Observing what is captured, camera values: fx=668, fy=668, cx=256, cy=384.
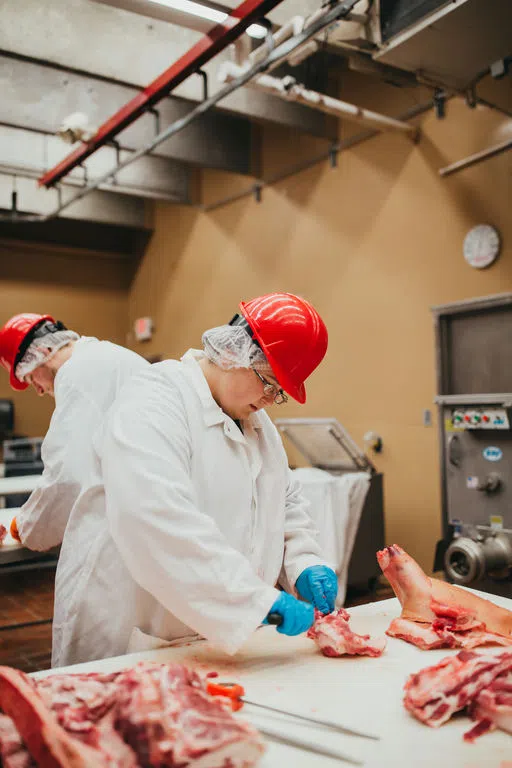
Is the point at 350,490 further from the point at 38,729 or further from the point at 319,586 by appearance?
the point at 38,729

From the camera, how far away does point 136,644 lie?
1.80m

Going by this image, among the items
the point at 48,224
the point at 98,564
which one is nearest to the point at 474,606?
the point at 98,564

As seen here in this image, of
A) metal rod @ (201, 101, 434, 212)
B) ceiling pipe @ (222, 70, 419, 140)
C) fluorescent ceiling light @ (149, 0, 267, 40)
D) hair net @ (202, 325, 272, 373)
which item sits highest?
metal rod @ (201, 101, 434, 212)

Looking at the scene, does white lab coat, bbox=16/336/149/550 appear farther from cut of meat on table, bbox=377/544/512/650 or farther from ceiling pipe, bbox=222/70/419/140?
ceiling pipe, bbox=222/70/419/140

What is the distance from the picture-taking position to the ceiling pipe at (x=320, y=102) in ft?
15.0

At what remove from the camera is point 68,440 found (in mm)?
2486

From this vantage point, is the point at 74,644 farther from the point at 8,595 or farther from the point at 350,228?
the point at 350,228

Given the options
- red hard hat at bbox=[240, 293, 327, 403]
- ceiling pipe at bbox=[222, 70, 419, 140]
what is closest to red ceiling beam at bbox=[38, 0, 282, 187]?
ceiling pipe at bbox=[222, 70, 419, 140]

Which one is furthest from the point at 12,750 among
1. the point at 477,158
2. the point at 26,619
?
the point at 477,158

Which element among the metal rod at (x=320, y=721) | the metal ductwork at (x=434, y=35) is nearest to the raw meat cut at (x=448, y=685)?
the metal rod at (x=320, y=721)

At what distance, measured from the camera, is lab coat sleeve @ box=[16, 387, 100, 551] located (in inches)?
96.3

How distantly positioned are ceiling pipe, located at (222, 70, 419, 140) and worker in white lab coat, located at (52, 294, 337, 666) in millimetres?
2972

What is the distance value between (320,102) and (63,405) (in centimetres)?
348

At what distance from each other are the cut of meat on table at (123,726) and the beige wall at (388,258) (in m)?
4.11
